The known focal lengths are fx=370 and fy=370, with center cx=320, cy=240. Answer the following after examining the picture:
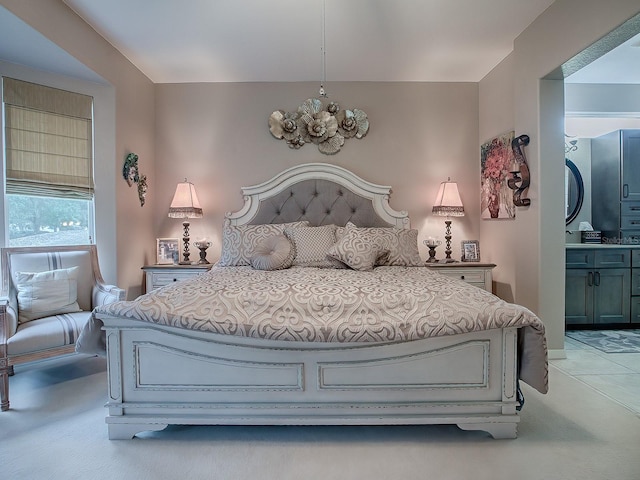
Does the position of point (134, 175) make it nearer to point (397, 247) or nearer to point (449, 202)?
point (397, 247)

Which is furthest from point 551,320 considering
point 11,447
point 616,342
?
point 11,447

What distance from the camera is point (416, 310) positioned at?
1.74m

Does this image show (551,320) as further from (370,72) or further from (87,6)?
(87,6)

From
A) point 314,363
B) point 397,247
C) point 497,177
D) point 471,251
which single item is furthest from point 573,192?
point 314,363

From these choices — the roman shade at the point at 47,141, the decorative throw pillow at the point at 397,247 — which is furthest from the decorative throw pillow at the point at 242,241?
the roman shade at the point at 47,141

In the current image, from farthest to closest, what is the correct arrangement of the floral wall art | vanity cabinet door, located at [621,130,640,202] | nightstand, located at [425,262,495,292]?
vanity cabinet door, located at [621,130,640,202] → nightstand, located at [425,262,495,292] → the floral wall art

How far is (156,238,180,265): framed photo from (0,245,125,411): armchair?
762mm

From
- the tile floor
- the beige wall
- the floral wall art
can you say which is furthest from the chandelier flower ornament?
the tile floor

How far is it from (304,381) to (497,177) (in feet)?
8.94

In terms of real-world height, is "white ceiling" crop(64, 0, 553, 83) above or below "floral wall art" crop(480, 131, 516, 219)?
above

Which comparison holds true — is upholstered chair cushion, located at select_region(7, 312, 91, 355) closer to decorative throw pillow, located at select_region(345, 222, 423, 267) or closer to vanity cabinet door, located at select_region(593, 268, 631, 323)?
decorative throw pillow, located at select_region(345, 222, 423, 267)

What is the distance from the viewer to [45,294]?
8.38 feet

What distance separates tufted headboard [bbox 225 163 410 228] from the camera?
369 centimetres

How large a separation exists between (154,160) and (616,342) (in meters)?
4.76
